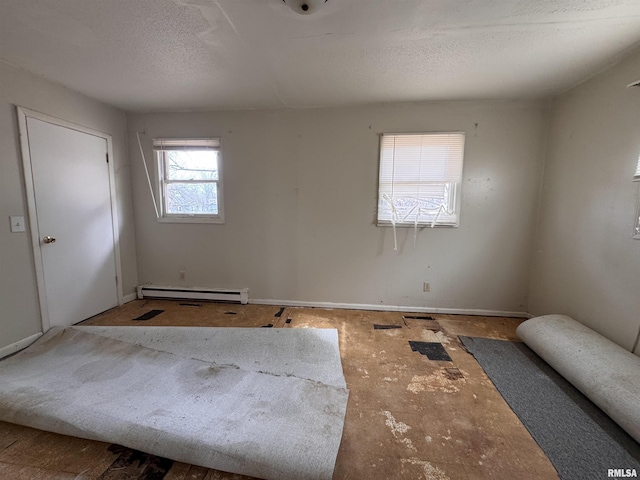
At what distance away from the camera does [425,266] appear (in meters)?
3.12

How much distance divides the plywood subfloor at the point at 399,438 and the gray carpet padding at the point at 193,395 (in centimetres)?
8

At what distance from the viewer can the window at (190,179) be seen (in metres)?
3.27

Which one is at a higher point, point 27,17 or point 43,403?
point 27,17

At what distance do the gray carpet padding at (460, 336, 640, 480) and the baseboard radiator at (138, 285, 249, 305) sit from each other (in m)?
2.70

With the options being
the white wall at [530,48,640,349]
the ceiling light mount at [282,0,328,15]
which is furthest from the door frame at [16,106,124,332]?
the white wall at [530,48,640,349]

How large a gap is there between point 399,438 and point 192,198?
335 centimetres

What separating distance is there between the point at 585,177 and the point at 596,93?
725mm

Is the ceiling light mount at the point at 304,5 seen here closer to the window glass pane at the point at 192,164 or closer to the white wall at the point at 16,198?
the window glass pane at the point at 192,164

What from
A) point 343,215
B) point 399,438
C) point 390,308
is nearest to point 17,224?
point 343,215

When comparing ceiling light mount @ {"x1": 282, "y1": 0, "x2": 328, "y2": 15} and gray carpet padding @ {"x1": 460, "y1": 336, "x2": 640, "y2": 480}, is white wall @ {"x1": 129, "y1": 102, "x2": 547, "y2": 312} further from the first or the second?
ceiling light mount @ {"x1": 282, "y1": 0, "x2": 328, "y2": 15}

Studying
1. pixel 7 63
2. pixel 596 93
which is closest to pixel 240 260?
pixel 7 63

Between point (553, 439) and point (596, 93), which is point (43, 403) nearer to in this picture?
point (553, 439)

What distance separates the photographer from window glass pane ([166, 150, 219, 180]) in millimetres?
3277

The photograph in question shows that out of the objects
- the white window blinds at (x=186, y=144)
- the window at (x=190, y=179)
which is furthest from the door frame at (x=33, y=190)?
the window at (x=190, y=179)
